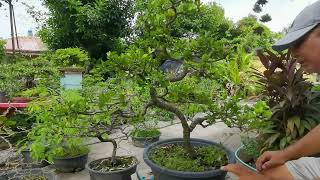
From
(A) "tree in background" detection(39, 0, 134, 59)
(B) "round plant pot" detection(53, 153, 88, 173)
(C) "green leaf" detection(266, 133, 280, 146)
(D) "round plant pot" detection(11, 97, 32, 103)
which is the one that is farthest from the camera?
(A) "tree in background" detection(39, 0, 134, 59)

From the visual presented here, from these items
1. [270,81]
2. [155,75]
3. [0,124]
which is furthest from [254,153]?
[0,124]

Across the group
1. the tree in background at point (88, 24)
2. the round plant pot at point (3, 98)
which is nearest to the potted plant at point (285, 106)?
the round plant pot at point (3, 98)

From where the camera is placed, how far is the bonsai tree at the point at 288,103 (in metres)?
2.54

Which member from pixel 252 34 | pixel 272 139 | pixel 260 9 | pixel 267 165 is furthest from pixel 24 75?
pixel 260 9

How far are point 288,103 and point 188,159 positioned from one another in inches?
40.7

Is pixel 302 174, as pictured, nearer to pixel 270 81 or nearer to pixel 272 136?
pixel 272 136

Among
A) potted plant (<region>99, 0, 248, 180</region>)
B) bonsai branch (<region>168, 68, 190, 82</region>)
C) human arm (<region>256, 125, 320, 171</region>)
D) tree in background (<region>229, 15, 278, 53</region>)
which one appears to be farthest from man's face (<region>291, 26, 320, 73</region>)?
tree in background (<region>229, 15, 278, 53</region>)

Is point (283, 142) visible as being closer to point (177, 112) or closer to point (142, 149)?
point (177, 112)

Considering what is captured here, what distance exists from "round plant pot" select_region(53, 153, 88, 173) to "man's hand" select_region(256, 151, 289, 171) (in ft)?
8.05

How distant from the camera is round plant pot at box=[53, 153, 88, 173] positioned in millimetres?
3309

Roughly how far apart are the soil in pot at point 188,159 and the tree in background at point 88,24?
4.80 meters

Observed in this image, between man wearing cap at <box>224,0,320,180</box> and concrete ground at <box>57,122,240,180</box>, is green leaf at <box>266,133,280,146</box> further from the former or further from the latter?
man wearing cap at <box>224,0,320,180</box>

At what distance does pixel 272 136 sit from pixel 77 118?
164cm

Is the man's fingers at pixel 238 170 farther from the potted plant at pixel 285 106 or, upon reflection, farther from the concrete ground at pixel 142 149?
the concrete ground at pixel 142 149
